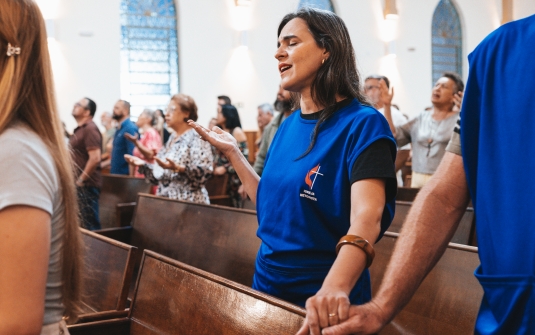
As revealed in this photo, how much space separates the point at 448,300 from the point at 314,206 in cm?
84

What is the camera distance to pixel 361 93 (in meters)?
1.79

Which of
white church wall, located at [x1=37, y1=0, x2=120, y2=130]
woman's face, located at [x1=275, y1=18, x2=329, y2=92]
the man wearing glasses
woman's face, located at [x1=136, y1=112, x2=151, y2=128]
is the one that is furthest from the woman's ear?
A: white church wall, located at [x1=37, y1=0, x2=120, y2=130]

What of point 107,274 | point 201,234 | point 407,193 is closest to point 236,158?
point 107,274

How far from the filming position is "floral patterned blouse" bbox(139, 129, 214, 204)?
13.2 ft

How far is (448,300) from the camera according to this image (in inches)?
85.4

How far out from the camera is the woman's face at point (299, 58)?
180 cm

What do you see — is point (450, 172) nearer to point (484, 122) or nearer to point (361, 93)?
point (484, 122)

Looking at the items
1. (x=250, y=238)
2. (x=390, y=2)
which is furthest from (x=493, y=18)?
(x=250, y=238)

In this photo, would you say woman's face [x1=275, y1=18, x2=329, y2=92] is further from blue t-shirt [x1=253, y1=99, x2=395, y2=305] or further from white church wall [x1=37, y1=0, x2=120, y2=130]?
white church wall [x1=37, y1=0, x2=120, y2=130]

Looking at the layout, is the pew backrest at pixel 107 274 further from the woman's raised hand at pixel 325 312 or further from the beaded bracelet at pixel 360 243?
the woman's raised hand at pixel 325 312

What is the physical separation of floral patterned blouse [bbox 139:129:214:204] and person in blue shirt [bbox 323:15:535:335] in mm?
2930

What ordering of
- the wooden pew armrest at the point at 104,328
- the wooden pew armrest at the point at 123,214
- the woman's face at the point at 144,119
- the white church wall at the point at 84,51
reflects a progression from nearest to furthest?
the wooden pew armrest at the point at 104,328 → the wooden pew armrest at the point at 123,214 → the woman's face at the point at 144,119 → the white church wall at the point at 84,51

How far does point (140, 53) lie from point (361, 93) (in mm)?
10932

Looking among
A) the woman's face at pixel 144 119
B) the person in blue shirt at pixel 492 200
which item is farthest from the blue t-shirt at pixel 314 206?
the woman's face at pixel 144 119
